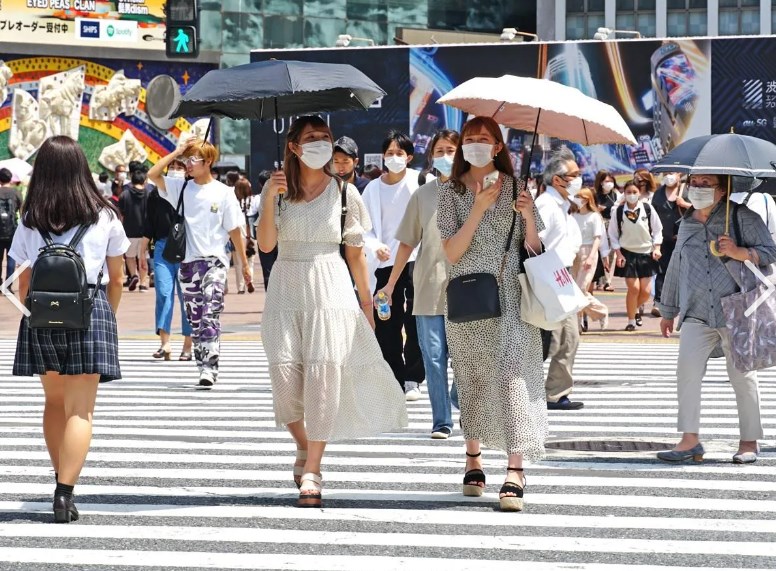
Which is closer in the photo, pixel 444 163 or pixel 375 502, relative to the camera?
pixel 375 502

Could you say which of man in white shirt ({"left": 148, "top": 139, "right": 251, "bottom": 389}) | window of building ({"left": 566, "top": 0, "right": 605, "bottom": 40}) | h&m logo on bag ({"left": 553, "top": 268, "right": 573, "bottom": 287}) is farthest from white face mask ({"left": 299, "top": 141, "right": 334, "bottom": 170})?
window of building ({"left": 566, "top": 0, "right": 605, "bottom": 40})

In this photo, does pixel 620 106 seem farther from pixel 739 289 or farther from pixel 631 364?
pixel 739 289

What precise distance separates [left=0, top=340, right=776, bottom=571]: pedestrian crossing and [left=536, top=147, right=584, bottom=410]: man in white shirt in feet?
1.13

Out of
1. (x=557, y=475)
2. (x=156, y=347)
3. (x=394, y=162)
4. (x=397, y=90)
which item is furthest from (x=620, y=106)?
(x=557, y=475)

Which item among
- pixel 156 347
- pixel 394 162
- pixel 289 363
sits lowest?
pixel 156 347

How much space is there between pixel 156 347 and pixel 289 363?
10154 mm

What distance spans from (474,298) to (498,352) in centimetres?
30

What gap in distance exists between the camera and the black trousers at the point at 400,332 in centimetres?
1164

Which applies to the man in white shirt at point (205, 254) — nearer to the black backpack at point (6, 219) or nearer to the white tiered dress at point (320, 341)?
the white tiered dress at point (320, 341)

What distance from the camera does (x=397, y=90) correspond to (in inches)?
1346

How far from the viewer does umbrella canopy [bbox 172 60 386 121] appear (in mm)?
7789

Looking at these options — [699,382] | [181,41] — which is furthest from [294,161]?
[181,41]

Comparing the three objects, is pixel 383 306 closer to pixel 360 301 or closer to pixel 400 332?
pixel 400 332

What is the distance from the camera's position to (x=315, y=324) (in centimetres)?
779
